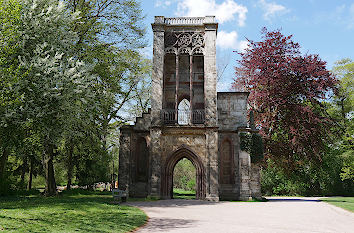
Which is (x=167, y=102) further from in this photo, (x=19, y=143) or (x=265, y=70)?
(x=19, y=143)

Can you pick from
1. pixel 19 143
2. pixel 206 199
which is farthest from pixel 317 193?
pixel 19 143

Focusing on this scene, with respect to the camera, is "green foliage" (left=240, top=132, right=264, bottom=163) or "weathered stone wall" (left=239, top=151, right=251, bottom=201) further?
"green foliage" (left=240, top=132, right=264, bottom=163)

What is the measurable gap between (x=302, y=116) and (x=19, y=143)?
21316mm

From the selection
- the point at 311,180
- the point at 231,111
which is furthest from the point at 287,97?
the point at 311,180

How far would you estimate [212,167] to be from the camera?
19703mm

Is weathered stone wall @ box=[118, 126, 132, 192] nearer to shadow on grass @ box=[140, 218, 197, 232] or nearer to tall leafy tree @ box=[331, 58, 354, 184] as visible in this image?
shadow on grass @ box=[140, 218, 197, 232]

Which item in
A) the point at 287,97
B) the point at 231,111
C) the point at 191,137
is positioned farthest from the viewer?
the point at 287,97

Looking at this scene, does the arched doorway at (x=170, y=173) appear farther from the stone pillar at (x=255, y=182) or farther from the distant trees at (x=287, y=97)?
the distant trees at (x=287, y=97)

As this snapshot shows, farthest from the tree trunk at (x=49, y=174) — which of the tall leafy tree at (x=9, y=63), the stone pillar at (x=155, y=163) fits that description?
the stone pillar at (x=155, y=163)

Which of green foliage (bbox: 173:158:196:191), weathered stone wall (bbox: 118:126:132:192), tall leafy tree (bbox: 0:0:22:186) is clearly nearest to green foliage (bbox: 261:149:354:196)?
green foliage (bbox: 173:158:196:191)

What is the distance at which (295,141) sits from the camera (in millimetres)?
24547

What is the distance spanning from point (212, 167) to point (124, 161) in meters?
6.46

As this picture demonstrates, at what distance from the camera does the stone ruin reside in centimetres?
2006

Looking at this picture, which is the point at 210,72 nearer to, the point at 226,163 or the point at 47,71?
the point at 226,163
